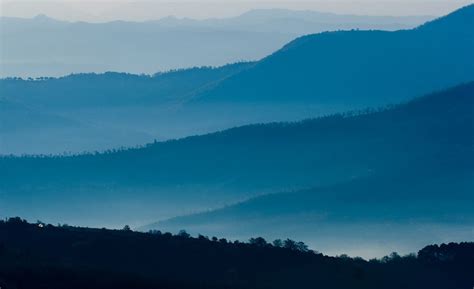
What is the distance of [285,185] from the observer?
114 m

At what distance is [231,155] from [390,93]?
69079 millimetres

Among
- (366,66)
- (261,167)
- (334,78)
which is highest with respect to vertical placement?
(366,66)

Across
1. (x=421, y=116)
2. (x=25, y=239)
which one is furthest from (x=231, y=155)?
(x=25, y=239)

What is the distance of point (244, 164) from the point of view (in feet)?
398

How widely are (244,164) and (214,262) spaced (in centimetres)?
8181

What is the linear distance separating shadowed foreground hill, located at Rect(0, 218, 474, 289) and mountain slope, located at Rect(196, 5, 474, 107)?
141806 mm

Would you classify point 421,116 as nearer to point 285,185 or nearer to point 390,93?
point 285,185

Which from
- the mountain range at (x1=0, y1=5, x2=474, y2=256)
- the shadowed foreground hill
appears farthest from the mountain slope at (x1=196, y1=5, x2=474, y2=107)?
the shadowed foreground hill

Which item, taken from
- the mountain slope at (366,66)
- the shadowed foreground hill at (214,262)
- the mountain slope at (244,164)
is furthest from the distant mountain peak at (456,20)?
the shadowed foreground hill at (214,262)

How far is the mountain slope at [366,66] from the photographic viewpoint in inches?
7362

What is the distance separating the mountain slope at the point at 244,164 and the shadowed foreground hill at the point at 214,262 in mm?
61656

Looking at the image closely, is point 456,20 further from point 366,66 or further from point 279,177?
point 279,177

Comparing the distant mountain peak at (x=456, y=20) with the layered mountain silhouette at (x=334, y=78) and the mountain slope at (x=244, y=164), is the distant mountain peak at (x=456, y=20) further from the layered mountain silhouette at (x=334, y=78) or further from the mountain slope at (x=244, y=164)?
the mountain slope at (x=244, y=164)

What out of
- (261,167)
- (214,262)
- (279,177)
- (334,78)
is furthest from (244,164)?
(214,262)
